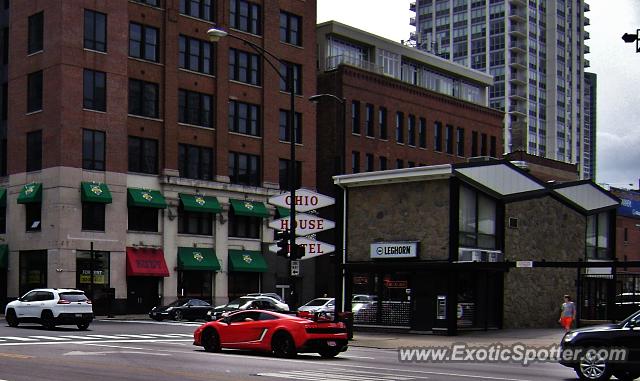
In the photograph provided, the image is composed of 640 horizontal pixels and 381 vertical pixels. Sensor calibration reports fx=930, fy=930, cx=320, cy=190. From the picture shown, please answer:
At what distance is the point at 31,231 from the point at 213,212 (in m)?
12.0

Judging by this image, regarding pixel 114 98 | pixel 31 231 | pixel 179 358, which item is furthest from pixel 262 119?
pixel 179 358

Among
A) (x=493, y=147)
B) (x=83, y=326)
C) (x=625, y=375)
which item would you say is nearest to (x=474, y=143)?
(x=493, y=147)

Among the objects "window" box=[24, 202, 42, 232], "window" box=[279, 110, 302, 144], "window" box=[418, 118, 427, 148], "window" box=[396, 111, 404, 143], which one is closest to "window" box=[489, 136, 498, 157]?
"window" box=[418, 118, 427, 148]

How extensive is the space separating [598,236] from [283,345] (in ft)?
90.1

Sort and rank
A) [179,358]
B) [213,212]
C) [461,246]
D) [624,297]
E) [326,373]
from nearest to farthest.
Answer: [326,373] < [179,358] < [461,246] < [624,297] < [213,212]

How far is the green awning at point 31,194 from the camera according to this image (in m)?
56.5

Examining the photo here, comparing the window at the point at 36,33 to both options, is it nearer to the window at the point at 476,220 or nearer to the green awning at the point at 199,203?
the green awning at the point at 199,203

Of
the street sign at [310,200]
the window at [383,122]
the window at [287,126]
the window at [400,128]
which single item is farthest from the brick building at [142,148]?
the street sign at [310,200]

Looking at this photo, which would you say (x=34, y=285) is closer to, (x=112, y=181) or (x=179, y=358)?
(x=112, y=181)

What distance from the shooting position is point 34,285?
187 ft

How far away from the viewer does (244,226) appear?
65.9 metres

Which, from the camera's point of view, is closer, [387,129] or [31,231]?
[31,231]

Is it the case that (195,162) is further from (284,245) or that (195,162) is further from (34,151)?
(284,245)

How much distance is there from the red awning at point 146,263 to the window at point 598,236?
26895mm
